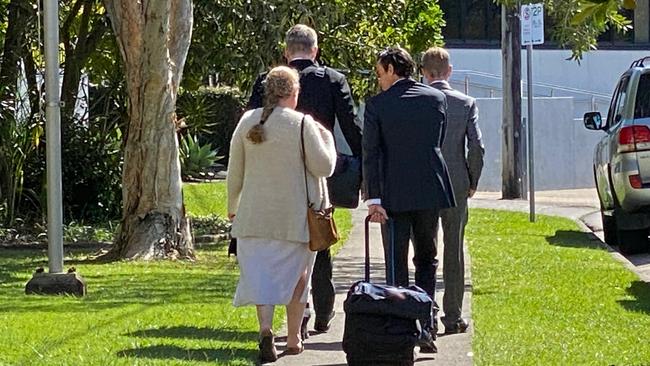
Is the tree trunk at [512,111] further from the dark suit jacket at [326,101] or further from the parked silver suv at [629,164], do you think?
the dark suit jacket at [326,101]

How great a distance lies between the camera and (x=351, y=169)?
848 centimetres

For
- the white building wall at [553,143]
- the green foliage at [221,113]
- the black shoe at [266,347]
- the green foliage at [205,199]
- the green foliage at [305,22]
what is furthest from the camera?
the white building wall at [553,143]

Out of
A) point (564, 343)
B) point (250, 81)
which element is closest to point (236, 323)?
point (564, 343)

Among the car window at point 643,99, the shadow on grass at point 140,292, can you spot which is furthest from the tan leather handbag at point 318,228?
the car window at point 643,99

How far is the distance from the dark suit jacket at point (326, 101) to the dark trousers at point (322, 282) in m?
0.69

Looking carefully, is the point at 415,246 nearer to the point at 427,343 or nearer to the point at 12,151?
the point at 427,343

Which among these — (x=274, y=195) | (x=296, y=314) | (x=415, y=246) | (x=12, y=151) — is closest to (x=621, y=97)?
(x=12, y=151)

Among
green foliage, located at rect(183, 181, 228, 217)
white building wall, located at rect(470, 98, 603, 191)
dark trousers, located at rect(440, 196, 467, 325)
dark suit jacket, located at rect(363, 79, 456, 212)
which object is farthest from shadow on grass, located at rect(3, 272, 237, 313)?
white building wall, located at rect(470, 98, 603, 191)

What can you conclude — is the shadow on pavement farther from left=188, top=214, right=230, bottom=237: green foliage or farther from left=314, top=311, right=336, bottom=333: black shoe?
left=188, top=214, right=230, bottom=237: green foliage

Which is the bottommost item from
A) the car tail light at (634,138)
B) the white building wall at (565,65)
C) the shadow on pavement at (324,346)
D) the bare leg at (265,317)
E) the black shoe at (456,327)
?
the shadow on pavement at (324,346)

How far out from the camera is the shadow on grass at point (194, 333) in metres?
8.64

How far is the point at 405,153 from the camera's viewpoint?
318 inches

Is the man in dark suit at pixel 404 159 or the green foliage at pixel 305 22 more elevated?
the green foliage at pixel 305 22

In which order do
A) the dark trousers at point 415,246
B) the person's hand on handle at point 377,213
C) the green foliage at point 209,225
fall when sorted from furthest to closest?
1. the green foliage at point 209,225
2. the dark trousers at point 415,246
3. the person's hand on handle at point 377,213
